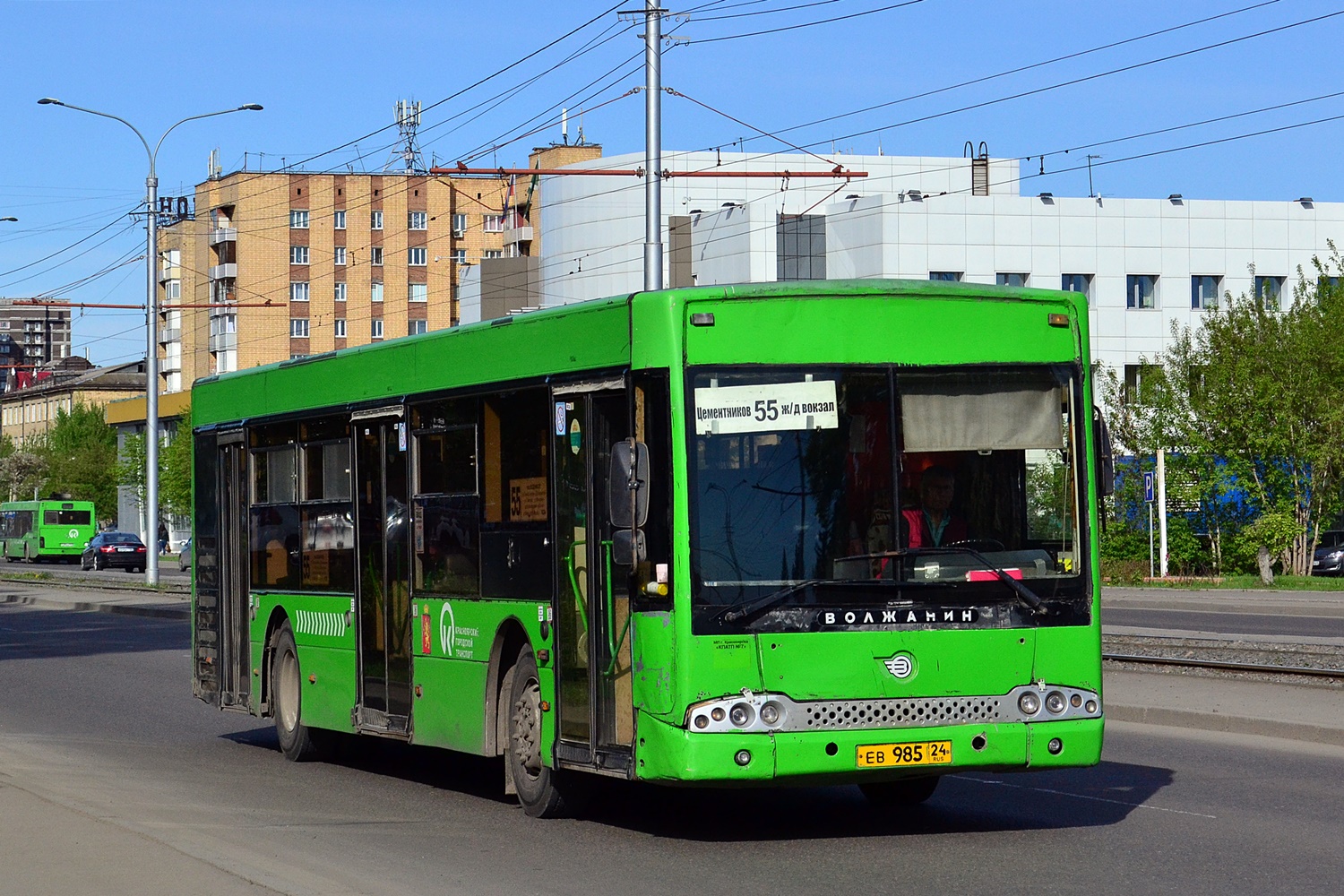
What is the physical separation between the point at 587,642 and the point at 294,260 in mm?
114929

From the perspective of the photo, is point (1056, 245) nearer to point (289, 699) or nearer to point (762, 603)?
point (289, 699)

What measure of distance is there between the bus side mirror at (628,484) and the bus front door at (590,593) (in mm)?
525

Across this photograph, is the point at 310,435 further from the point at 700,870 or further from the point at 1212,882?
the point at 1212,882

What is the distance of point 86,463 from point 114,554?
4218cm

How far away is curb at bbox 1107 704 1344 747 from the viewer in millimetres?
14734

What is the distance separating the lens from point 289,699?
15047 mm

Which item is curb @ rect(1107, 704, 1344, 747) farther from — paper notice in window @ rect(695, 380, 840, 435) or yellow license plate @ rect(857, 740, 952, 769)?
paper notice in window @ rect(695, 380, 840, 435)

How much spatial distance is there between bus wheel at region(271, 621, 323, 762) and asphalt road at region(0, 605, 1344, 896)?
0.68ft

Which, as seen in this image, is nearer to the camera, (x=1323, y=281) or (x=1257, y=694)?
(x=1257, y=694)

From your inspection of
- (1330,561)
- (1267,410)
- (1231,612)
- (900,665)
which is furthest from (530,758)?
(1330,561)

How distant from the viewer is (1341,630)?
1120 inches

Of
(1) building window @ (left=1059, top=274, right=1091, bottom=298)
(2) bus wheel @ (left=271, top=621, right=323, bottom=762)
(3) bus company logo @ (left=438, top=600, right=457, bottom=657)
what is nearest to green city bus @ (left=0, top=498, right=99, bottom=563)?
(1) building window @ (left=1059, top=274, right=1091, bottom=298)

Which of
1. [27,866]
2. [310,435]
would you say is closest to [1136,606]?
[310,435]

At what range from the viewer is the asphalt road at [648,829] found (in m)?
8.77
